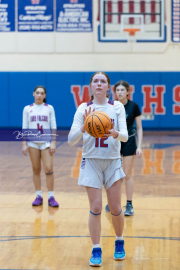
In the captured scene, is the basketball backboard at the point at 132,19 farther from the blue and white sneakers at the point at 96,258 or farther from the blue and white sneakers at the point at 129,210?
the blue and white sneakers at the point at 96,258

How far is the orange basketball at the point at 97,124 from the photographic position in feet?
11.1

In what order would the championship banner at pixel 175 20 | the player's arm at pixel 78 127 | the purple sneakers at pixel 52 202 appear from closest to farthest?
the player's arm at pixel 78 127 < the purple sneakers at pixel 52 202 < the championship banner at pixel 175 20

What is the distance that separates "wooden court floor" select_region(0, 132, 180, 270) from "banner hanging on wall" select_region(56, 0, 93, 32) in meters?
8.52

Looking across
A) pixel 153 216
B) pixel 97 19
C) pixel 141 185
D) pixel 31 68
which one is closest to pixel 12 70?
pixel 31 68

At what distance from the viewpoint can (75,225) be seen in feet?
16.1

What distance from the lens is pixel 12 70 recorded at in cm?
1633

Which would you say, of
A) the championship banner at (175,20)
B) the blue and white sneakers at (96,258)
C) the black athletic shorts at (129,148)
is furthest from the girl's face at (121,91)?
the championship banner at (175,20)

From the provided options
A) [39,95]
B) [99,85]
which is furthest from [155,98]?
[99,85]

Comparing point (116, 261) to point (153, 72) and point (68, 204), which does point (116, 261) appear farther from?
point (153, 72)

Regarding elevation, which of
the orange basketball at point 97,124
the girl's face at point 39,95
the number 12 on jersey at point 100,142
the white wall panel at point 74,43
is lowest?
the number 12 on jersey at point 100,142

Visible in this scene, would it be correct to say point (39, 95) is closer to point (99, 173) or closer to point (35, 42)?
point (99, 173)

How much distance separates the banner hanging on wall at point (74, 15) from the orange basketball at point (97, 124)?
1295 centimetres

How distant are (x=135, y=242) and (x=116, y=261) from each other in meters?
0.54

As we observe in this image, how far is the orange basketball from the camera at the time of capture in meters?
3.39
